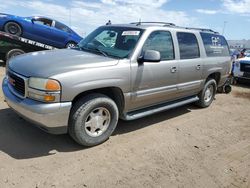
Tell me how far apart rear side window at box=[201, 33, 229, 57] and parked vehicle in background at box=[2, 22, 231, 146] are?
0.32 m

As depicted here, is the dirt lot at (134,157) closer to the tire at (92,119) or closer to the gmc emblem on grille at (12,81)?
the tire at (92,119)

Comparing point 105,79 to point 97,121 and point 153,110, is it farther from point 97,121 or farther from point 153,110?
point 153,110

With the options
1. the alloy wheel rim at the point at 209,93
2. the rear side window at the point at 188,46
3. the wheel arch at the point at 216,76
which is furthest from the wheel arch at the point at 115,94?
the wheel arch at the point at 216,76

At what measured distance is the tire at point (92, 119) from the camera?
3732 mm

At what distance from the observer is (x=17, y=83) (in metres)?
3.82

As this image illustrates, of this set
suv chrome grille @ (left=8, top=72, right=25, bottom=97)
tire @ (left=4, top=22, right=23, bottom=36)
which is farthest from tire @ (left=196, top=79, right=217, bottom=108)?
tire @ (left=4, top=22, right=23, bottom=36)

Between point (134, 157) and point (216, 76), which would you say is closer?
point (134, 157)

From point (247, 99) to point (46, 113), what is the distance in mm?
6792

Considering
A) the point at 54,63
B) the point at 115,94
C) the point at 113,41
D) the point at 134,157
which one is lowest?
the point at 134,157

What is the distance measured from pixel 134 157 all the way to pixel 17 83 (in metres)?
2.01

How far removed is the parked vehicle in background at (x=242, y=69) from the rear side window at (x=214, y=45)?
3417mm

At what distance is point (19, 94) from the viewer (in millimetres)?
3766

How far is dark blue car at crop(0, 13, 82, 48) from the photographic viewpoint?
951 centimetres

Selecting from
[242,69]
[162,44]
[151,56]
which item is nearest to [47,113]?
[151,56]
